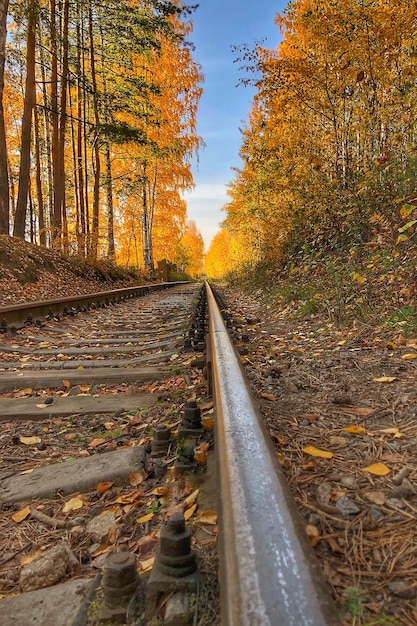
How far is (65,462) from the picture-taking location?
1841 mm

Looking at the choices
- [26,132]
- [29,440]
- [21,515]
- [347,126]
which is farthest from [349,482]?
[26,132]

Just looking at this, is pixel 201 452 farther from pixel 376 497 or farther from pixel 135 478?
pixel 376 497

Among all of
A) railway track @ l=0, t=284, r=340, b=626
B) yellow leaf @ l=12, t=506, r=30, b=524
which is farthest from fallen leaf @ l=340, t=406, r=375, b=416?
yellow leaf @ l=12, t=506, r=30, b=524

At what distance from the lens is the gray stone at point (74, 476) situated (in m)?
1.63

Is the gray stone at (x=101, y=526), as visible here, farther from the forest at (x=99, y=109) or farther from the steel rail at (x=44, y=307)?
the forest at (x=99, y=109)

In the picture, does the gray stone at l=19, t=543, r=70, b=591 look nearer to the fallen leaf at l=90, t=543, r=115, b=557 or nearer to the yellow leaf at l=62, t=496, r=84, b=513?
the fallen leaf at l=90, t=543, r=115, b=557

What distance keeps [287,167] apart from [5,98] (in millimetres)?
19721

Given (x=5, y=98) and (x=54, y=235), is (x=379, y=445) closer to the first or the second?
(x=54, y=235)

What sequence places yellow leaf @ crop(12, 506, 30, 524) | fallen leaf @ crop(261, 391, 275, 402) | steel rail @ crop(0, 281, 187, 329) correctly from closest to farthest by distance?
yellow leaf @ crop(12, 506, 30, 524), fallen leaf @ crop(261, 391, 275, 402), steel rail @ crop(0, 281, 187, 329)

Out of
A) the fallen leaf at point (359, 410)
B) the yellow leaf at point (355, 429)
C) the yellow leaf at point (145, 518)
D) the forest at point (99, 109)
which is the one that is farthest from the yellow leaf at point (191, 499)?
the forest at point (99, 109)

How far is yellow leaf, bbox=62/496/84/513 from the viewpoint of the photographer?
152cm

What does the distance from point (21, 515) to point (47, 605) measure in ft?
1.86

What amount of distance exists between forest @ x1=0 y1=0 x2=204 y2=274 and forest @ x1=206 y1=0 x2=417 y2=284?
4.87 meters

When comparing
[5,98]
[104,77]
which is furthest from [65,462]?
[5,98]
